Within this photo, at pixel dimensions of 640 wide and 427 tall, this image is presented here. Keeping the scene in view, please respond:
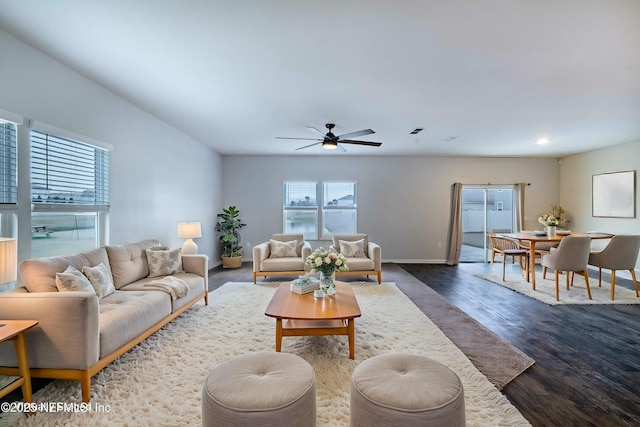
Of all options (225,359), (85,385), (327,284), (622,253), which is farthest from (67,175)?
(622,253)

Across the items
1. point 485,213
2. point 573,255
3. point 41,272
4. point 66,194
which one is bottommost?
point 573,255

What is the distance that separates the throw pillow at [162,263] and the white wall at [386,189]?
3.44 m

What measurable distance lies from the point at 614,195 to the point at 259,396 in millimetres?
7879

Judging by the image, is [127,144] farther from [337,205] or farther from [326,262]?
[337,205]

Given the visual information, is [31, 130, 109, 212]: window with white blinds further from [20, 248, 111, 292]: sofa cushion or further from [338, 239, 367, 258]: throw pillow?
[338, 239, 367, 258]: throw pillow

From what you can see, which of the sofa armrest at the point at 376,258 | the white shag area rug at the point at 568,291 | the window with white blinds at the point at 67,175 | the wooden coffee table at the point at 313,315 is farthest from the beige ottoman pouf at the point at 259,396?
the white shag area rug at the point at 568,291

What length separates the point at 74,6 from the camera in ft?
6.45

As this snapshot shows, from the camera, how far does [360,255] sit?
537 cm

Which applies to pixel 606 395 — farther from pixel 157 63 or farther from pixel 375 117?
pixel 157 63

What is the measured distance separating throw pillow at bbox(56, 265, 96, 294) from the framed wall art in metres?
8.65

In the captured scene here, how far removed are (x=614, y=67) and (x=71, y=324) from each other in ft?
16.3

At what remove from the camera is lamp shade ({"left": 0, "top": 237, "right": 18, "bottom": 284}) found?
5.79ft

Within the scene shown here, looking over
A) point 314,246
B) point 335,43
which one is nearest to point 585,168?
point 314,246

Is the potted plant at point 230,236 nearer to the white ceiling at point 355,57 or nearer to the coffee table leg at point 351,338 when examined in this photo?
the white ceiling at point 355,57
